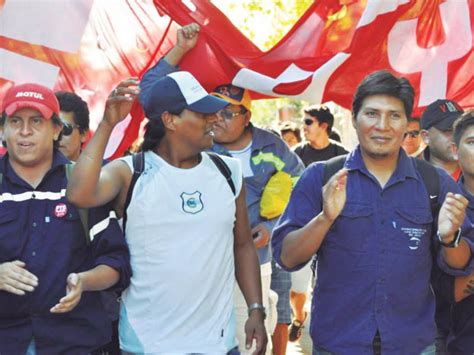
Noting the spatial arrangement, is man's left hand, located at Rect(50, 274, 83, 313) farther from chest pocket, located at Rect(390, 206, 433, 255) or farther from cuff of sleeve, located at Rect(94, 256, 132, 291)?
chest pocket, located at Rect(390, 206, 433, 255)

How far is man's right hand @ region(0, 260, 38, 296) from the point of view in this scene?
4.07 m

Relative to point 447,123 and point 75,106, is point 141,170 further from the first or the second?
point 447,123

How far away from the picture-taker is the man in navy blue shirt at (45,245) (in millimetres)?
4336

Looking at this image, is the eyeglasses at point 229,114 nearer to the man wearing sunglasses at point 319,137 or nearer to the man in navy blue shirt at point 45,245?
the man in navy blue shirt at point 45,245

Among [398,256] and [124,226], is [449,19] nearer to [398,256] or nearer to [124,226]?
[398,256]

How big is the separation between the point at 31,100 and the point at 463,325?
2532 millimetres

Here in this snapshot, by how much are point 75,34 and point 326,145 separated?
4160 millimetres

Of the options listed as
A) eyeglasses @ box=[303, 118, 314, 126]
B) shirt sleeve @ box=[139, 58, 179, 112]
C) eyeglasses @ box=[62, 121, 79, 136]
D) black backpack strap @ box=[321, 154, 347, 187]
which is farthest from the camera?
eyeglasses @ box=[303, 118, 314, 126]

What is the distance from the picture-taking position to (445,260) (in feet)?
14.7

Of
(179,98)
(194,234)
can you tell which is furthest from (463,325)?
(179,98)

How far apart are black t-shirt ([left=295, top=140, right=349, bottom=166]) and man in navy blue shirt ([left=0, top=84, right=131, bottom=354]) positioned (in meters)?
5.65

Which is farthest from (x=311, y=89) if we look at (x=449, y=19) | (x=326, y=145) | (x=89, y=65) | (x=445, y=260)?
(x=326, y=145)

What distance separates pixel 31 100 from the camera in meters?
4.53

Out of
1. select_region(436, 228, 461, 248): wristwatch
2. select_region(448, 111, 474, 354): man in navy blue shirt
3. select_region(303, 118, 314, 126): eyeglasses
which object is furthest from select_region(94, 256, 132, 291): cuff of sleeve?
select_region(303, 118, 314, 126): eyeglasses
